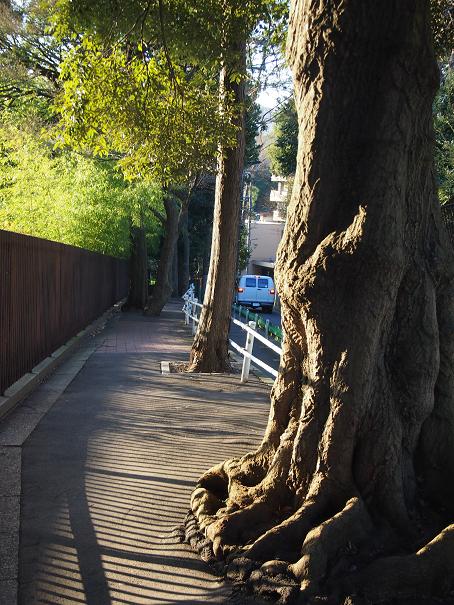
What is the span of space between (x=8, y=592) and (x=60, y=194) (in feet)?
63.0

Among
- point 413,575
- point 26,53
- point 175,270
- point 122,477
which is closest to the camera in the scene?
point 413,575

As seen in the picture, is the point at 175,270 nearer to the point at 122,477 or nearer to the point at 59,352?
the point at 59,352

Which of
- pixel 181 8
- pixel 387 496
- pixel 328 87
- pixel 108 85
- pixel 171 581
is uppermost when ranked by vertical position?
pixel 181 8

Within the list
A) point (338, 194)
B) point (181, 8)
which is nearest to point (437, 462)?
point (338, 194)

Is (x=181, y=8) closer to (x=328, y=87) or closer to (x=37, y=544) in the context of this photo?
(x=328, y=87)

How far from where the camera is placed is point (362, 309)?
4.57 meters

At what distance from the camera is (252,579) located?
4.23 meters

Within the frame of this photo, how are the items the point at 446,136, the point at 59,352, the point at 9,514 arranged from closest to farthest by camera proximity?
1. the point at 9,514
2. the point at 59,352
3. the point at 446,136

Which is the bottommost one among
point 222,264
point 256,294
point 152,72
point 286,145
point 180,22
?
point 256,294

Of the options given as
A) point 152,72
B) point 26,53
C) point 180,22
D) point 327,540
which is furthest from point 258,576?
point 26,53

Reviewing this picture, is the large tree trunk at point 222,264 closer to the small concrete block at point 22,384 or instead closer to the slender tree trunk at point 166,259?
the small concrete block at point 22,384

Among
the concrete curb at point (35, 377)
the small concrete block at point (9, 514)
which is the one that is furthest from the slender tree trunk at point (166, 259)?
the small concrete block at point (9, 514)

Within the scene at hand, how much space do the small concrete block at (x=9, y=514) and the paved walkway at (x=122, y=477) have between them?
0.16 feet

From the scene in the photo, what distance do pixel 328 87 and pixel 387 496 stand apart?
2.69 metres
